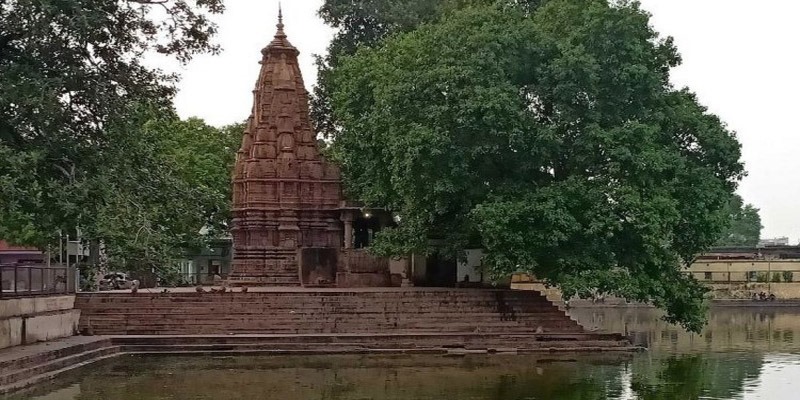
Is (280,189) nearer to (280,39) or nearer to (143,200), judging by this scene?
(280,39)

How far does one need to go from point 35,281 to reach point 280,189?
15022mm

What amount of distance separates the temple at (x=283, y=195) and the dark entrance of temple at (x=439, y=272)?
2.97 metres

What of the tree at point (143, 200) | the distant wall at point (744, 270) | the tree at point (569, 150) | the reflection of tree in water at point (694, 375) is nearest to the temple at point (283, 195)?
the tree at point (569, 150)

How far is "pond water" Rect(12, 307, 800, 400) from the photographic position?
17547 millimetres

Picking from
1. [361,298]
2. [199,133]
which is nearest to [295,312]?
[361,298]

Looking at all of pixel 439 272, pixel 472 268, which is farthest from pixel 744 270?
pixel 472 268

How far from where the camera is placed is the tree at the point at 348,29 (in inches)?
1651

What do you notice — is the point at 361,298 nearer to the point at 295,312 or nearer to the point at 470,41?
the point at 295,312

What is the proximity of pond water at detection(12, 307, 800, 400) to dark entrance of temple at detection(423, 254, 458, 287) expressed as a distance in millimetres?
8738

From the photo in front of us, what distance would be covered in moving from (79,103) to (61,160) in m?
1.13

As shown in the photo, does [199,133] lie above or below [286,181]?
above

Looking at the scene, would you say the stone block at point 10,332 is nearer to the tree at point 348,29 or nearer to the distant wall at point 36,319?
the distant wall at point 36,319

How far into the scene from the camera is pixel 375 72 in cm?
3312

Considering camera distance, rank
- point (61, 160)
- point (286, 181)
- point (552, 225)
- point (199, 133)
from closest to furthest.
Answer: point (61, 160) → point (552, 225) → point (286, 181) → point (199, 133)
